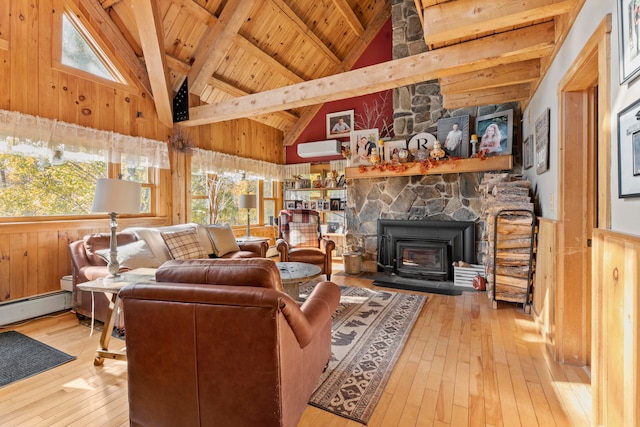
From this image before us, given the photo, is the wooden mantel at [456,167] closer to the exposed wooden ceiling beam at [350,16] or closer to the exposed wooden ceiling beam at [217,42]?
the exposed wooden ceiling beam at [217,42]

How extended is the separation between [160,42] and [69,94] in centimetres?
121

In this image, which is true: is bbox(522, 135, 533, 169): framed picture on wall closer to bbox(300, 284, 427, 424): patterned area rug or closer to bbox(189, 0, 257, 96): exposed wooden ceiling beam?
bbox(300, 284, 427, 424): patterned area rug

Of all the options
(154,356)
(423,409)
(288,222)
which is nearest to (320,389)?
(423,409)

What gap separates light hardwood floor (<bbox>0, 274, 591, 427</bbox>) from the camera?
65.3 inches

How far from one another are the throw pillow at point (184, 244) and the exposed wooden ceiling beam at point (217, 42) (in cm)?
234

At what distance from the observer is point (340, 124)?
21.4 feet

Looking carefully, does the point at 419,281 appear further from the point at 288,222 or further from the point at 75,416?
the point at 75,416

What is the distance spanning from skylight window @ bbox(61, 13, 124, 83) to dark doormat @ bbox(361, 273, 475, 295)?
15.1 ft

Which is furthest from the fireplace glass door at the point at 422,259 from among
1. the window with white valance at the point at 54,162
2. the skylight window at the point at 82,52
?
the skylight window at the point at 82,52

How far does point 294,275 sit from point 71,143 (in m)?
3.00

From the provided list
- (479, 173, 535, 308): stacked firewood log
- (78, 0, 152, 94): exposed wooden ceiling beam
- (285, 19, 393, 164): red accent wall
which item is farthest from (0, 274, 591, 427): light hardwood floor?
(285, 19, 393, 164): red accent wall

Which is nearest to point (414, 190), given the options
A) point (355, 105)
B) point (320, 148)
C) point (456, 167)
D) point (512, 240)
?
point (456, 167)

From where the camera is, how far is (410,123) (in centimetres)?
501

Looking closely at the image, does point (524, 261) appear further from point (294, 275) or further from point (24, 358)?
point (24, 358)
